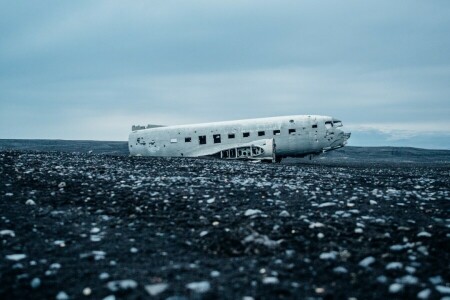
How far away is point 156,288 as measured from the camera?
182 inches

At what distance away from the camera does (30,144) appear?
384ft

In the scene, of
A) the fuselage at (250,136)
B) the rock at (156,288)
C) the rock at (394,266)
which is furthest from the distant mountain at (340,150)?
the rock at (156,288)

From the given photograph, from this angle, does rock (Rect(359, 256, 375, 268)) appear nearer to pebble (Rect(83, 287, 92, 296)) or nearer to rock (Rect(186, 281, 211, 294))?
rock (Rect(186, 281, 211, 294))

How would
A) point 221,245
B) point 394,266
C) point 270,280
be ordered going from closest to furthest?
point 270,280 → point 394,266 → point 221,245

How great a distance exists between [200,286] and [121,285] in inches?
44.4

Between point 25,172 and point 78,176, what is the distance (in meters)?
2.73

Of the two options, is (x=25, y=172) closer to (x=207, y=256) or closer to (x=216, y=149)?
(x=207, y=256)

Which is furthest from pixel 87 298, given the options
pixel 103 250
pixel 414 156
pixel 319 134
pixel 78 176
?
pixel 414 156

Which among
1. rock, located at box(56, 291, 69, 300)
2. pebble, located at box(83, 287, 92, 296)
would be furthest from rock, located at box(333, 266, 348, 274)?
rock, located at box(56, 291, 69, 300)

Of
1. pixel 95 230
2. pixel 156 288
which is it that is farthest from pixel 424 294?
pixel 95 230

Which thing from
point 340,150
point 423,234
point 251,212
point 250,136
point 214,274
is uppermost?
point 250,136

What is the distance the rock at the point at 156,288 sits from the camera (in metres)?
4.52

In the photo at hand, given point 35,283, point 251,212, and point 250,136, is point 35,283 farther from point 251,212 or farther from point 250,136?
point 250,136

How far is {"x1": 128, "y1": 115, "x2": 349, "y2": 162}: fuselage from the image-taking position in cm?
3738
